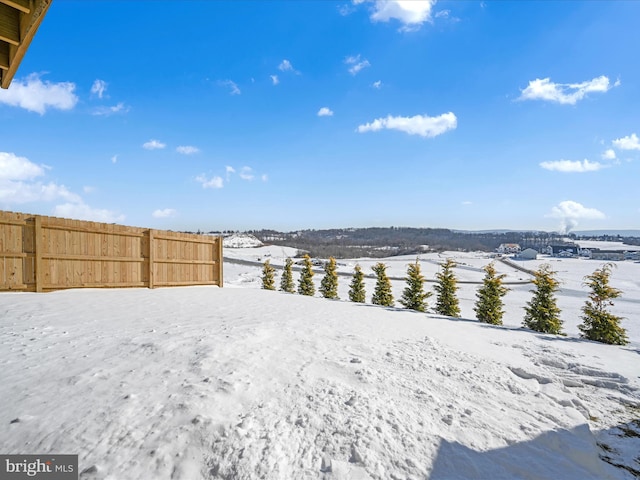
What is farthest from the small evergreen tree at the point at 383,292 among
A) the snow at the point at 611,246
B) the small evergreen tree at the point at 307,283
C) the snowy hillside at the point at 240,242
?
the snow at the point at 611,246

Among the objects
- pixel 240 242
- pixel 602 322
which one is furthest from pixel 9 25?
pixel 240 242

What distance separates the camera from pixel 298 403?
9.50 ft

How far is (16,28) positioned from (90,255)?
6810 mm

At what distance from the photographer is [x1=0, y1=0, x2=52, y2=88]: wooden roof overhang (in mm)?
2207

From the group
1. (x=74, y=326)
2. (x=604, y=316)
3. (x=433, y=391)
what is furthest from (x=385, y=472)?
(x=604, y=316)

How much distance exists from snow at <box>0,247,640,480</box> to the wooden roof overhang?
283 centimetres

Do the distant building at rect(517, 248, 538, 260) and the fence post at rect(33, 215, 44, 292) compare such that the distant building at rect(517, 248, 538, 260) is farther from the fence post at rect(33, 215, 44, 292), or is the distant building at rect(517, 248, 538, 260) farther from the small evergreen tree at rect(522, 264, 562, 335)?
Answer: the fence post at rect(33, 215, 44, 292)

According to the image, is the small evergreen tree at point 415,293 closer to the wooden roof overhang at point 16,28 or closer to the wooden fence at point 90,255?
the wooden fence at point 90,255

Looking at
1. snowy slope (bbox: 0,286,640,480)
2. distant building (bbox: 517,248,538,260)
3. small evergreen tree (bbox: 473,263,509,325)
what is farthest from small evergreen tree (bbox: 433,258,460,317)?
distant building (bbox: 517,248,538,260)

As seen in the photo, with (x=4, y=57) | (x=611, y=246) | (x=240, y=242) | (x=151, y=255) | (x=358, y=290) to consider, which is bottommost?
(x=611, y=246)

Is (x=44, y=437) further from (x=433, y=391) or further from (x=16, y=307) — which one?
(x=16, y=307)

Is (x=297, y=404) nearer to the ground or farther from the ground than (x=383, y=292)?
farther from the ground

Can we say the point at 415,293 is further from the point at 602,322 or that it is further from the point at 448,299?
the point at 602,322

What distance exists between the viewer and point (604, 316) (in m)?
9.34
